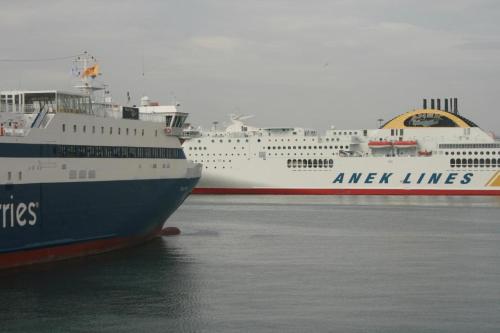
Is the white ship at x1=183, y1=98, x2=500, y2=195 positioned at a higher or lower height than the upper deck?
lower

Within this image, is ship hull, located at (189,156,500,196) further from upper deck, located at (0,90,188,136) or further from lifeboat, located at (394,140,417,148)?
upper deck, located at (0,90,188,136)

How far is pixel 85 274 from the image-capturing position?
24703 millimetres

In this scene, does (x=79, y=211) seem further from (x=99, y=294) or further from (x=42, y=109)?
(x=99, y=294)

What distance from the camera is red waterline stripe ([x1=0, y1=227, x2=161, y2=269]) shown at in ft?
78.3

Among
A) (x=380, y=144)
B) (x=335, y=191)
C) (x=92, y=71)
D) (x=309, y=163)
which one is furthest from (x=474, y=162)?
(x=92, y=71)

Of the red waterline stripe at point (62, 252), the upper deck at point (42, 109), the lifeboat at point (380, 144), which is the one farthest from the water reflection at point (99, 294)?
the lifeboat at point (380, 144)

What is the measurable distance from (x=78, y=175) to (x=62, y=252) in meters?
2.49

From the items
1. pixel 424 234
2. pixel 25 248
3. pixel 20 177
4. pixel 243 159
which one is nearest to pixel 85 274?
pixel 25 248

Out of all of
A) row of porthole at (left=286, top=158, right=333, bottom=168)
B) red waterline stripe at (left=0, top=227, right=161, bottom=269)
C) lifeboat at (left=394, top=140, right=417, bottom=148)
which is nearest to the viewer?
red waterline stripe at (left=0, top=227, right=161, bottom=269)

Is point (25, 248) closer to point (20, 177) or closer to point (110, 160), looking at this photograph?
point (20, 177)

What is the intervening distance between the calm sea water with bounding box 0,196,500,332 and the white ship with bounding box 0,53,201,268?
0.81 meters

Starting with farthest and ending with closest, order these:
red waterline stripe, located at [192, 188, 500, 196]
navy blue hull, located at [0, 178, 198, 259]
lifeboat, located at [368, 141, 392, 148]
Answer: lifeboat, located at [368, 141, 392, 148], red waterline stripe, located at [192, 188, 500, 196], navy blue hull, located at [0, 178, 198, 259]

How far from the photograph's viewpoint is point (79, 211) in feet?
85.5

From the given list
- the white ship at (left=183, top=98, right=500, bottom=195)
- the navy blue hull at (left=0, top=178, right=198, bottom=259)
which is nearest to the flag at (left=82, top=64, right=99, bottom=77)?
the navy blue hull at (left=0, top=178, right=198, bottom=259)
